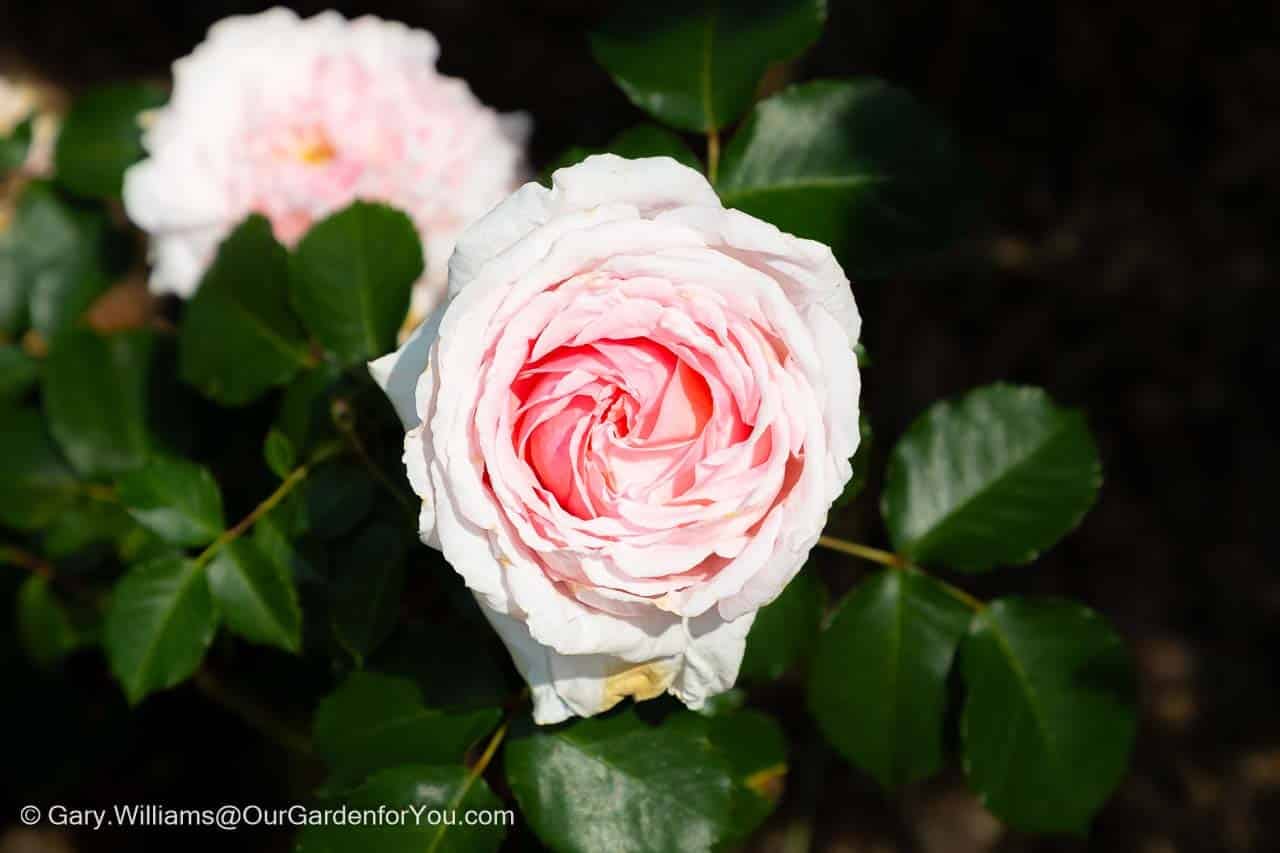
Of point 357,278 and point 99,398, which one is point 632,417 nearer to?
point 357,278

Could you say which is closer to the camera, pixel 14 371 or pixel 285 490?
pixel 285 490

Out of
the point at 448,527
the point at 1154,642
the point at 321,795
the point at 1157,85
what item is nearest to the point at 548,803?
the point at 321,795

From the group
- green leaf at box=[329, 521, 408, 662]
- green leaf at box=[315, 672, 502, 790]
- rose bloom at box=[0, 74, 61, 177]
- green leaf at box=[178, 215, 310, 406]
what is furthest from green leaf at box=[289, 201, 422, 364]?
rose bloom at box=[0, 74, 61, 177]

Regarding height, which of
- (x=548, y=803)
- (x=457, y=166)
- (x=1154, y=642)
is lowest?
(x=1154, y=642)

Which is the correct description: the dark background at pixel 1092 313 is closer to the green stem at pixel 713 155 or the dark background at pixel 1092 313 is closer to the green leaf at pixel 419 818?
the green stem at pixel 713 155

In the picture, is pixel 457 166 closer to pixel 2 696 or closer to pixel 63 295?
pixel 63 295

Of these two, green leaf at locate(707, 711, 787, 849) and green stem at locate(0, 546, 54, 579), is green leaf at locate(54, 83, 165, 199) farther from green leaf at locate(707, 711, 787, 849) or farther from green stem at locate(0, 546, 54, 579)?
green leaf at locate(707, 711, 787, 849)

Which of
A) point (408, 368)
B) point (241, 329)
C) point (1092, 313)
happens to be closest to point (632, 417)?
point (408, 368)
